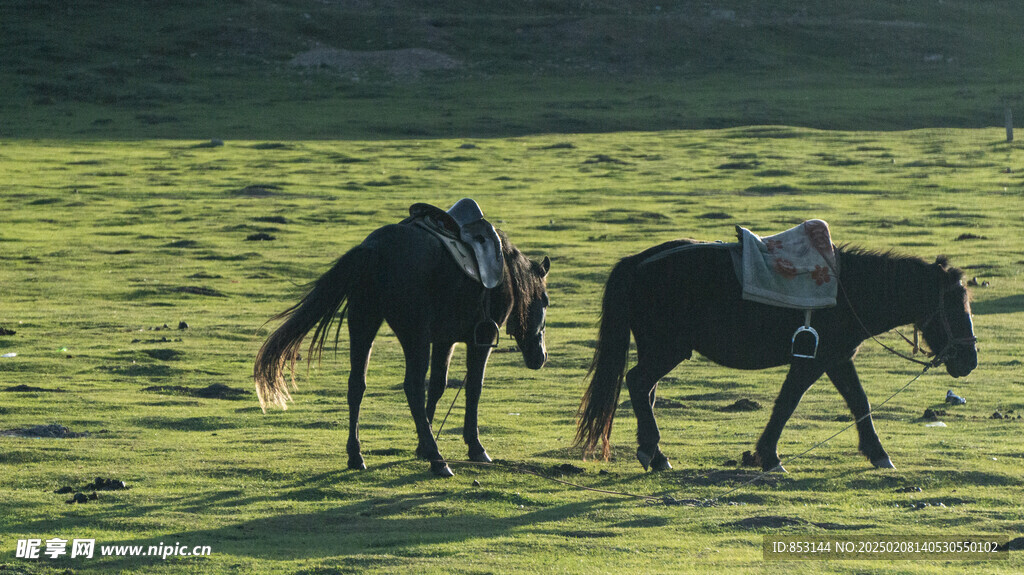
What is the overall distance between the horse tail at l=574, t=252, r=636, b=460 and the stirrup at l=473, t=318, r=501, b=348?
88 centimetres

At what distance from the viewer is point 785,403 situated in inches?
385

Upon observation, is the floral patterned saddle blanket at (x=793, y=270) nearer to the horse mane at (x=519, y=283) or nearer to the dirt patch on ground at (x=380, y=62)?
the horse mane at (x=519, y=283)

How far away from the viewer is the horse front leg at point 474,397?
10.0m

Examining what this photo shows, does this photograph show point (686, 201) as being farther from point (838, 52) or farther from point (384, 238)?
point (838, 52)

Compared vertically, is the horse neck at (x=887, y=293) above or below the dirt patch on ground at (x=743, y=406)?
above

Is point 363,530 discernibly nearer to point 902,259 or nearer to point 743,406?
point 902,259

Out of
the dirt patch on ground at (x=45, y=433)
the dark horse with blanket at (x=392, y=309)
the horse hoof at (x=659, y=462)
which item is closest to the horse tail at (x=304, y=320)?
the dark horse with blanket at (x=392, y=309)

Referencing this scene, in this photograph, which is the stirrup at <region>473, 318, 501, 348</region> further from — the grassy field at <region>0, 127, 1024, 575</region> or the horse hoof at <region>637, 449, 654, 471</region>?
the horse hoof at <region>637, 449, 654, 471</region>

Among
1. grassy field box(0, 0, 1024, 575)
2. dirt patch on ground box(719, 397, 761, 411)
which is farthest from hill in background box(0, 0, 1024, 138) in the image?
dirt patch on ground box(719, 397, 761, 411)

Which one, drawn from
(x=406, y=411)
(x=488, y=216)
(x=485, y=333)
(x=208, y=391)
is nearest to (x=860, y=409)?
(x=485, y=333)

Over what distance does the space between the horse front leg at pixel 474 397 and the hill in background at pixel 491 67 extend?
42.7 metres

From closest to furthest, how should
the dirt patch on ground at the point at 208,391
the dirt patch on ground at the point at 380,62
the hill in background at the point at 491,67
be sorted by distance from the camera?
the dirt patch on ground at the point at 208,391 → the hill in background at the point at 491,67 → the dirt patch on ground at the point at 380,62

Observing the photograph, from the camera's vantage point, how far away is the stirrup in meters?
9.81

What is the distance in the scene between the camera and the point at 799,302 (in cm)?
957
